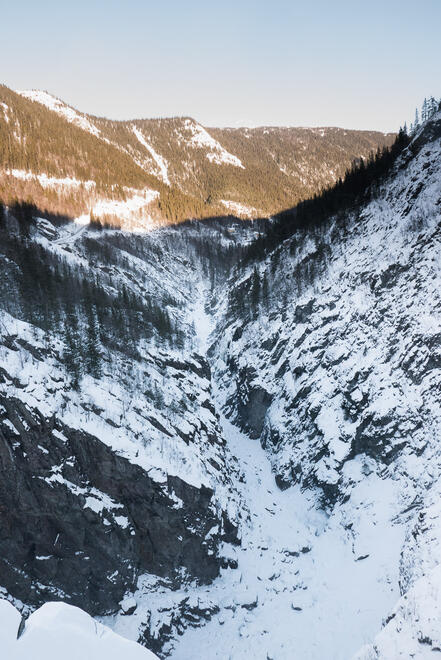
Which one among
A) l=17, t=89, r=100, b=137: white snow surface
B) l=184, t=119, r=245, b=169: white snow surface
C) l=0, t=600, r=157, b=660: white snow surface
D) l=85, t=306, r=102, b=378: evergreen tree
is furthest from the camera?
l=184, t=119, r=245, b=169: white snow surface

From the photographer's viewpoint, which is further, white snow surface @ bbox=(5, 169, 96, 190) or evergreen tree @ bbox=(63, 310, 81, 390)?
white snow surface @ bbox=(5, 169, 96, 190)

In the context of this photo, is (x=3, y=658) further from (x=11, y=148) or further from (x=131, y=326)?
(x=11, y=148)

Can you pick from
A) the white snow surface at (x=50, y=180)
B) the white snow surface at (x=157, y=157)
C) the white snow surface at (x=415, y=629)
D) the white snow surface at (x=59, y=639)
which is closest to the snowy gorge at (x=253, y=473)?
the white snow surface at (x=415, y=629)

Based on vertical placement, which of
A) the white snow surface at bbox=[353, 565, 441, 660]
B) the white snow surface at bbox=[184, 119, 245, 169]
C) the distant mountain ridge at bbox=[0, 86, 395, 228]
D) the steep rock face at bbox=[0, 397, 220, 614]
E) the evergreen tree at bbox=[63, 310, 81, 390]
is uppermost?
the white snow surface at bbox=[184, 119, 245, 169]

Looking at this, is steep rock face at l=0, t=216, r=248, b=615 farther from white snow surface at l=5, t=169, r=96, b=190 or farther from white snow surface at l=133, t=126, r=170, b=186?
white snow surface at l=133, t=126, r=170, b=186

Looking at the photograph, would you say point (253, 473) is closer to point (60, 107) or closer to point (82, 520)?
point (82, 520)

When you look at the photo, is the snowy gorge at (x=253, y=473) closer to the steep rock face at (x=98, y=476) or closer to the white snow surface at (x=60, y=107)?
the steep rock face at (x=98, y=476)

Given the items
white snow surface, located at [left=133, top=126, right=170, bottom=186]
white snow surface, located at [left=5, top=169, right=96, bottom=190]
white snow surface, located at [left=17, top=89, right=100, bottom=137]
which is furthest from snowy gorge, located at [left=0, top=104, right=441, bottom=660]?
white snow surface, located at [left=17, top=89, right=100, bottom=137]
